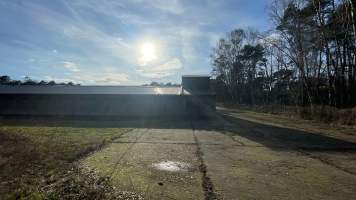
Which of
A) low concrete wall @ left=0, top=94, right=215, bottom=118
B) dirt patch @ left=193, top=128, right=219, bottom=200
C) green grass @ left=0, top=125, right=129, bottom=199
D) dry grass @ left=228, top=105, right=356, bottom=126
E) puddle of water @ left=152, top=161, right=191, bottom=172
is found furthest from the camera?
low concrete wall @ left=0, top=94, right=215, bottom=118

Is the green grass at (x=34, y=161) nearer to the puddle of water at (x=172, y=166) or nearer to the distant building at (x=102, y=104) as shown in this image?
the puddle of water at (x=172, y=166)

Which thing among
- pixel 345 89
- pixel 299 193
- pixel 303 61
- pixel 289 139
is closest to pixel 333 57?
pixel 345 89

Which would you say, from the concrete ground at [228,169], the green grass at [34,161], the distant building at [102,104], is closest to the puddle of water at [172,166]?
the concrete ground at [228,169]

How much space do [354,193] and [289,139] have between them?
7.86m

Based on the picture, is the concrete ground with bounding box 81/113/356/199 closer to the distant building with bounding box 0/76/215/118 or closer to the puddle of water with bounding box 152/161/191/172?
the puddle of water with bounding box 152/161/191/172

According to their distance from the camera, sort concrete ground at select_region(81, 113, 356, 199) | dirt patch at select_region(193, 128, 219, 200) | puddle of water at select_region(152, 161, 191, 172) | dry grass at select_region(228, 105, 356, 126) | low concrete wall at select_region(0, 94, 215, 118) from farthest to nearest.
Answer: low concrete wall at select_region(0, 94, 215, 118) < dry grass at select_region(228, 105, 356, 126) < puddle of water at select_region(152, 161, 191, 172) < concrete ground at select_region(81, 113, 356, 199) < dirt patch at select_region(193, 128, 219, 200)

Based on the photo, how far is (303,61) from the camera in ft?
89.1

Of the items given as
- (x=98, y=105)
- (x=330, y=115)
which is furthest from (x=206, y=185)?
(x=98, y=105)

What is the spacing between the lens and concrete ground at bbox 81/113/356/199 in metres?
5.64

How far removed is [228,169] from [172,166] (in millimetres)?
1394

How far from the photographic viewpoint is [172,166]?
7598mm

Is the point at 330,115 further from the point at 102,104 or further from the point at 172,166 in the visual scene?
the point at 102,104

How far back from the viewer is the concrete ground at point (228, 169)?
18.5 feet

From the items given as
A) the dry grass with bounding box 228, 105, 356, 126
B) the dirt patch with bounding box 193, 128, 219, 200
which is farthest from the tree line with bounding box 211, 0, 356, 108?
the dirt patch with bounding box 193, 128, 219, 200
